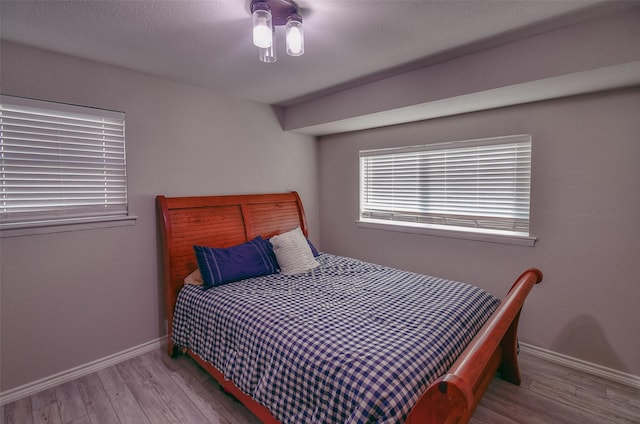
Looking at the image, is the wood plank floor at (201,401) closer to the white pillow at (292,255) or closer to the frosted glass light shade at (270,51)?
the white pillow at (292,255)

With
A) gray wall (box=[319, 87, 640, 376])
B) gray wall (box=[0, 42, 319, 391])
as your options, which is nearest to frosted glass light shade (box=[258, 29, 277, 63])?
gray wall (box=[0, 42, 319, 391])

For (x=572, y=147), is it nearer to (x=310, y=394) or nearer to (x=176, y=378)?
(x=310, y=394)

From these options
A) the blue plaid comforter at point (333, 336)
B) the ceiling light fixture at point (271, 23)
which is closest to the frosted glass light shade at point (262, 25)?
the ceiling light fixture at point (271, 23)

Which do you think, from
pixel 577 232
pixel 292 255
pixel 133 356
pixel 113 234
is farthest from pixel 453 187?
pixel 133 356

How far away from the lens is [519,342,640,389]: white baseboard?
2211mm

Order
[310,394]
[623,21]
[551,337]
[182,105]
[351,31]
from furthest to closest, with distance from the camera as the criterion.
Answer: [182,105] < [551,337] < [351,31] < [623,21] < [310,394]

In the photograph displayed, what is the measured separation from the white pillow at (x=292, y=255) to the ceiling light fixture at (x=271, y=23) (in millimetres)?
1662

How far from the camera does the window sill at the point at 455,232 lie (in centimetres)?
262

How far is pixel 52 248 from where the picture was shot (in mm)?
2238

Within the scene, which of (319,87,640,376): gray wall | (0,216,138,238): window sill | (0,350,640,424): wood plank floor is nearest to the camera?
(0,350,640,424): wood plank floor

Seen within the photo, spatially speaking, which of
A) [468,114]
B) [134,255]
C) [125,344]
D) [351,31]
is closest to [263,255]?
[134,255]

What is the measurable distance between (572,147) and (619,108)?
0.34 metres

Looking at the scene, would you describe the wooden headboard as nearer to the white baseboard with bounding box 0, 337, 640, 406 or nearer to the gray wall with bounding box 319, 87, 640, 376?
the white baseboard with bounding box 0, 337, 640, 406

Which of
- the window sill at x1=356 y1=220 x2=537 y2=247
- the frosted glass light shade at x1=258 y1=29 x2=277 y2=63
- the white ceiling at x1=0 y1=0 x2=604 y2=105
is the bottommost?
the window sill at x1=356 y1=220 x2=537 y2=247
